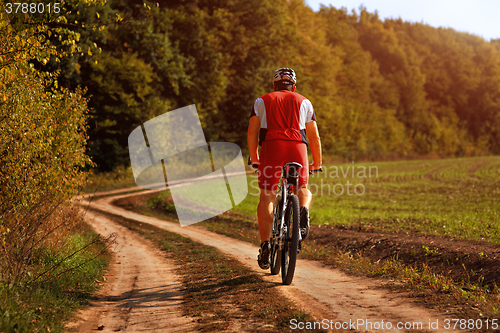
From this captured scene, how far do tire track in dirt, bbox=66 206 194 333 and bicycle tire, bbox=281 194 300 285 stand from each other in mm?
1374

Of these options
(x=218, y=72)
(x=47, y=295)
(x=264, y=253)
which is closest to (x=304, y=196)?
(x=264, y=253)

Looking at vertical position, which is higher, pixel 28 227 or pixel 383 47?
pixel 383 47

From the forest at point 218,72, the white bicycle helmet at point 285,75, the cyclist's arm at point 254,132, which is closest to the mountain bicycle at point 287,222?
the cyclist's arm at point 254,132

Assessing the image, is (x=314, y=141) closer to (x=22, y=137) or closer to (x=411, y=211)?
(x=22, y=137)

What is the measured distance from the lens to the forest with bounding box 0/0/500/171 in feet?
73.4

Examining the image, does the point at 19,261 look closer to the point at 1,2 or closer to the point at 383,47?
the point at 1,2

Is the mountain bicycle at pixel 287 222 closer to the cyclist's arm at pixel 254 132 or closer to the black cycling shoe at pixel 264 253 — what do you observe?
the black cycling shoe at pixel 264 253

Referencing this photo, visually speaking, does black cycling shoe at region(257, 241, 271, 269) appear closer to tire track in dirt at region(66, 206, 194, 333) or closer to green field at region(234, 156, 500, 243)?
tire track in dirt at region(66, 206, 194, 333)

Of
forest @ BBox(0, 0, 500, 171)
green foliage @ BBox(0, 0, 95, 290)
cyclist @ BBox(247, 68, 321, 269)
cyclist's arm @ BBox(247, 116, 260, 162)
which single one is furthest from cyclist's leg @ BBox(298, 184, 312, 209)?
forest @ BBox(0, 0, 500, 171)

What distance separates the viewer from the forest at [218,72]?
22.4 metres

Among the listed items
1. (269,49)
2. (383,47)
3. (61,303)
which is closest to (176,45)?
(269,49)

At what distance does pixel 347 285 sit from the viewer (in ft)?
18.9

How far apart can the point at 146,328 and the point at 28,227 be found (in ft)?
9.08

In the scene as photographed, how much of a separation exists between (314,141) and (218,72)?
30.3 m
